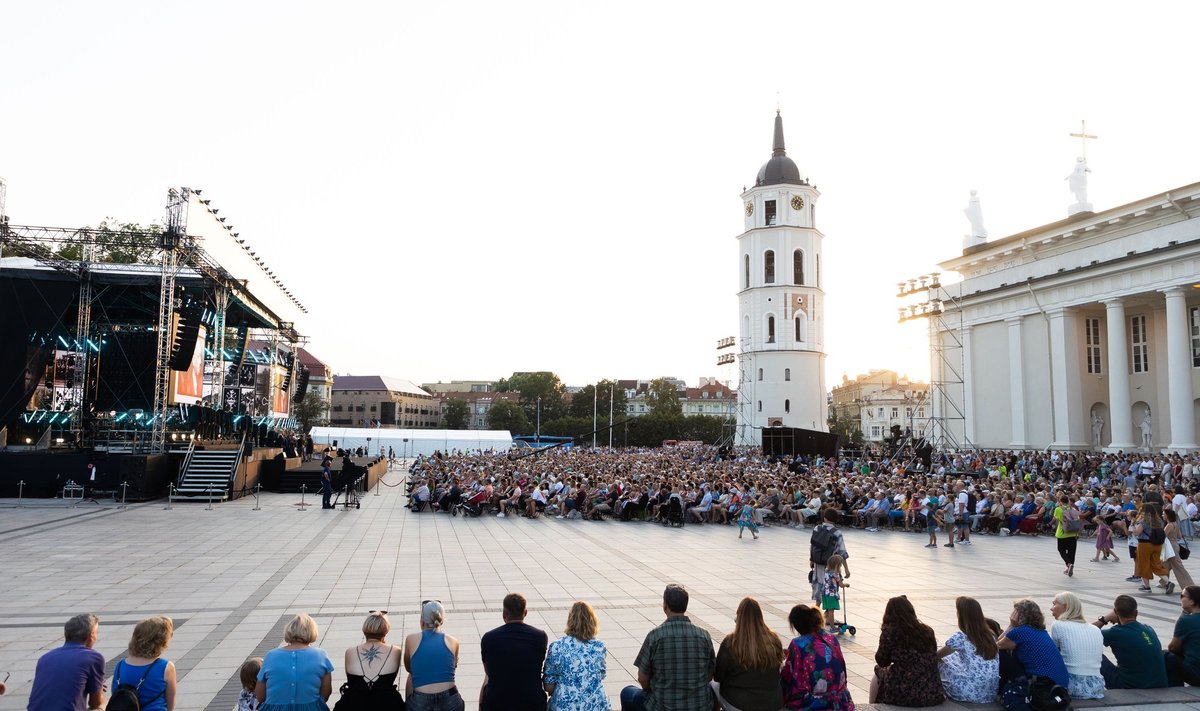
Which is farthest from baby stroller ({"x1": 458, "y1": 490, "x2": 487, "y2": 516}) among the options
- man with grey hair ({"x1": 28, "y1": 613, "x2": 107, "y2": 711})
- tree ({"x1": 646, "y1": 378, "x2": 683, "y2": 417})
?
tree ({"x1": 646, "y1": 378, "x2": 683, "y2": 417})

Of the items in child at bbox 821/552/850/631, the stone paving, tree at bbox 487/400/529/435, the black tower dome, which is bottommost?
the stone paving

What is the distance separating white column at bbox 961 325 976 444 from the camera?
42.4 meters

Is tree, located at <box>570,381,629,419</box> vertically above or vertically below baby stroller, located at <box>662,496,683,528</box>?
above

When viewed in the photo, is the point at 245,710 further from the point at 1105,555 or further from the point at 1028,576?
the point at 1105,555

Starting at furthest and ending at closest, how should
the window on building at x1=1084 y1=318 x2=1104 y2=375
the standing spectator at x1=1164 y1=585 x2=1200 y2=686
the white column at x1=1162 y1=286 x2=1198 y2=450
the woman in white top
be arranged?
the window on building at x1=1084 y1=318 x2=1104 y2=375 < the white column at x1=1162 y1=286 x2=1198 y2=450 < the standing spectator at x1=1164 y1=585 x2=1200 y2=686 < the woman in white top

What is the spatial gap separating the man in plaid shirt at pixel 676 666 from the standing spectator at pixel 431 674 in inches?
48.7

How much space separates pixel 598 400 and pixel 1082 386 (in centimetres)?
8297

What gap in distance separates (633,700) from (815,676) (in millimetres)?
1291

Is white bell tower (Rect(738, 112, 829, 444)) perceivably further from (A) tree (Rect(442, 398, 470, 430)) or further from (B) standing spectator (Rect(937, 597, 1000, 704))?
(A) tree (Rect(442, 398, 470, 430))

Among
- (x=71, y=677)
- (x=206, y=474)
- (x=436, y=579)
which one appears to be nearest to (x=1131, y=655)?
(x=71, y=677)

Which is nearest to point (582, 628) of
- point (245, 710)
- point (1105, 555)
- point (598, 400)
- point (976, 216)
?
point (245, 710)

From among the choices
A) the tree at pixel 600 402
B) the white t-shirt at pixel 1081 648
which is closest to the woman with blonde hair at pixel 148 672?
the white t-shirt at pixel 1081 648

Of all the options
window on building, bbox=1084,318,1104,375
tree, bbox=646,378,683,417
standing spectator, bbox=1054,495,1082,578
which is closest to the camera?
standing spectator, bbox=1054,495,1082,578

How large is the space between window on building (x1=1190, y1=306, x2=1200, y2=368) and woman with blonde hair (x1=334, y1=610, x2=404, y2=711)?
38951mm
